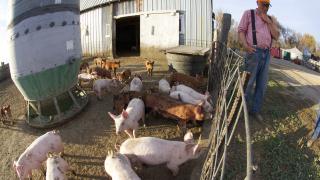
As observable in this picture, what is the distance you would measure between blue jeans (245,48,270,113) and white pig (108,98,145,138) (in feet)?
6.84

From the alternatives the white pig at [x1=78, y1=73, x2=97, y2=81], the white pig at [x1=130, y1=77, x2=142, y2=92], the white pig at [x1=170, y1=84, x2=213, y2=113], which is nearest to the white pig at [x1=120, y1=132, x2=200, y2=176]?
the white pig at [x1=170, y1=84, x2=213, y2=113]

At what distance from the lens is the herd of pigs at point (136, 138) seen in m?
6.05

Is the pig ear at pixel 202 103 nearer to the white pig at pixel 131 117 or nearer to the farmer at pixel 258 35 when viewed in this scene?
the farmer at pixel 258 35

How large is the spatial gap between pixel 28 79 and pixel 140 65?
6.45 meters

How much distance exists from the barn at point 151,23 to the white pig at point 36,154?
7096 millimetres

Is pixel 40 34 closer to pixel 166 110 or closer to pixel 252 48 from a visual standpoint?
pixel 166 110

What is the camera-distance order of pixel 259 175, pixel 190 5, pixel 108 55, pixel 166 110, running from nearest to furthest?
1. pixel 259 175
2. pixel 166 110
3. pixel 190 5
4. pixel 108 55

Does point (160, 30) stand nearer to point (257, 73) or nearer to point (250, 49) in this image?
point (257, 73)

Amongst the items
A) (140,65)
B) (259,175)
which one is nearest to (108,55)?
(140,65)

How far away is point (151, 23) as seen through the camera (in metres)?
16.1

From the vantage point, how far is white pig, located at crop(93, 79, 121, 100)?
1013cm

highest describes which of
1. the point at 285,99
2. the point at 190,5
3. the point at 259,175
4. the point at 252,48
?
the point at 190,5

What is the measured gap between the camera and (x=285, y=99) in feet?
31.2

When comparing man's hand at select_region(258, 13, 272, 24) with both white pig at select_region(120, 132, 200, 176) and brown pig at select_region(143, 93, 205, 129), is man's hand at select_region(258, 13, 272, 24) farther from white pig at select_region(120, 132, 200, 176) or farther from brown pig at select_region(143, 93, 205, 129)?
white pig at select_region(120, 132, 200, 176)
